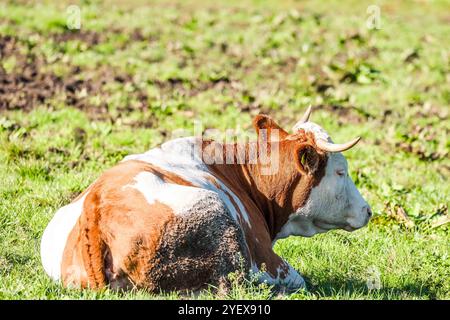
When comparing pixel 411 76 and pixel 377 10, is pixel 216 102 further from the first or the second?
pixel 377 10

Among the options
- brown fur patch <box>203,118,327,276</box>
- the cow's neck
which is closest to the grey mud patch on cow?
brown fur patch <box>203,118,327,276</box>

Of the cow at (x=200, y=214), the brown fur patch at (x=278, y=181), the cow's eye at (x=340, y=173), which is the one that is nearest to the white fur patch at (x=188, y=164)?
the cow at (x=200, y=214)

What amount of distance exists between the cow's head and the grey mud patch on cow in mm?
1212

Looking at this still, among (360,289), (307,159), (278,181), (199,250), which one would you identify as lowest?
(360,289)

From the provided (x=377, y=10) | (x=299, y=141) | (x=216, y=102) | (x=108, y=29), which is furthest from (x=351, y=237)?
(x=377, y=10)

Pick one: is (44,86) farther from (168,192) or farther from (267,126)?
(168,192)

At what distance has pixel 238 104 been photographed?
41.9 feet

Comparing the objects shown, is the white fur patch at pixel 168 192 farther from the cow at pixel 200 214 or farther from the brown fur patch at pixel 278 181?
the brown fur patch at pixel 278 181

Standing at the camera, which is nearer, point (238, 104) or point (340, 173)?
point (340, 173)

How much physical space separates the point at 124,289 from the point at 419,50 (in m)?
12.6

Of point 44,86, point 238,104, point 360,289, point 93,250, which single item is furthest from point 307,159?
point 44,86

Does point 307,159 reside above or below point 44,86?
above

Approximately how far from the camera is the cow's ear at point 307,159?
21.6ft

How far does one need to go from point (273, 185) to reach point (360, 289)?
1075 millimetres
